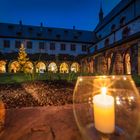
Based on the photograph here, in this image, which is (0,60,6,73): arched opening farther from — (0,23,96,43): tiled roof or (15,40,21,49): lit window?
(0,23,96,43): tiled roof

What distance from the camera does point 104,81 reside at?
999mm

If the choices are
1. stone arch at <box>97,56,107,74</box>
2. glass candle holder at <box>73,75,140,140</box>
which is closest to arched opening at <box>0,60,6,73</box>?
stone arch at <box>97,56,107,74</box>

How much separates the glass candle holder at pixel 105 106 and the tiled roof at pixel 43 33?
113 ft

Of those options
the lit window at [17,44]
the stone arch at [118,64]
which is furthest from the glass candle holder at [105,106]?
the lit window at [17,44]

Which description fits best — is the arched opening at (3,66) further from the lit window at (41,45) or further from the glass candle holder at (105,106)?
the glass candle holder at (105,106)

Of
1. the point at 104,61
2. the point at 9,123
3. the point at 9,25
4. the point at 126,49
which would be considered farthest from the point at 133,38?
the point at 9,25

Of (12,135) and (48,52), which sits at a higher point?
(48,52)

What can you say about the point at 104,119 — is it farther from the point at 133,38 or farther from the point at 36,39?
the point at 36,39

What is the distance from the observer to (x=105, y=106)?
3.20ft

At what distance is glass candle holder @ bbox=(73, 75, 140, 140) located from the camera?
3.26 feet

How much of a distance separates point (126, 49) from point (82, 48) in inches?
842

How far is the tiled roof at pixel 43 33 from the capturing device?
34.0 meters

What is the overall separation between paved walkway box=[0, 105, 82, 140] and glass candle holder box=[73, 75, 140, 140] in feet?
1.65

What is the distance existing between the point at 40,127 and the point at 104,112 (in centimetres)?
100
